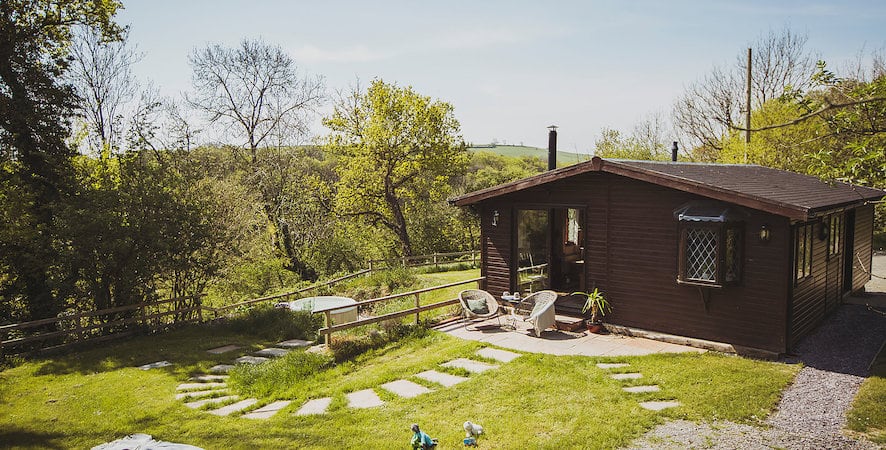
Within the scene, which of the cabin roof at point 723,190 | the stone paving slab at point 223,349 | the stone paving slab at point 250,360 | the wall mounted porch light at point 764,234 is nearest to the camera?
the cabin roof at point 723,190

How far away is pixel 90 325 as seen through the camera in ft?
37.3

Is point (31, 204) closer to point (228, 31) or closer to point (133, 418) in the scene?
point (133, 418)

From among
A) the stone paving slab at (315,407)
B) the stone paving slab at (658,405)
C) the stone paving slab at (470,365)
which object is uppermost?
the stone paving slab at (658,405)

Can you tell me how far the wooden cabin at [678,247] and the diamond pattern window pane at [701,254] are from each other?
0.7 inches

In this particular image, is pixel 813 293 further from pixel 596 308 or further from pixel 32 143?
pixel 32 143

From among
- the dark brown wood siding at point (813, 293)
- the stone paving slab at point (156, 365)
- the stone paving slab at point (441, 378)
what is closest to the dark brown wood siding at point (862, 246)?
the dark brown wood siding at point (813, 293)

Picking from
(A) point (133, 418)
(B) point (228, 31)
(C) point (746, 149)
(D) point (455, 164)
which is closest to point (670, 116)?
(C) point (746, 149)

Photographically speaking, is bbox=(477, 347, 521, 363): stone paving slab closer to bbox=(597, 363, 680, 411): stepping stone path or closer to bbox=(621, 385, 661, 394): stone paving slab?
bbox=(597, 363, 680, 411): stepping stone path

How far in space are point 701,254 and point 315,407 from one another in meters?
6.69

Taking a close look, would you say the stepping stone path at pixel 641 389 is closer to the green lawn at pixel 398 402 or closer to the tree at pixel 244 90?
the green lawn at pixel 398 402

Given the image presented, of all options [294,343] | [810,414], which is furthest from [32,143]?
[810,414]

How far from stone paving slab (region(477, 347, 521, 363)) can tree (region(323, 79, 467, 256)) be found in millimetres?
15516

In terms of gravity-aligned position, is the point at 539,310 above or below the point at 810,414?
above

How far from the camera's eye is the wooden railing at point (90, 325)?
10.4 meters
